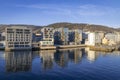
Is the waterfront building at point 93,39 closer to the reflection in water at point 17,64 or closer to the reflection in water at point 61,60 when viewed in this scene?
the reflection in water at point 61,60

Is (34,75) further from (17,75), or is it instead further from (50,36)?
(50,36)

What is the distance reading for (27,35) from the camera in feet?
311

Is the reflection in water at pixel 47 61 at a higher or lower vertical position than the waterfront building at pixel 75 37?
lower

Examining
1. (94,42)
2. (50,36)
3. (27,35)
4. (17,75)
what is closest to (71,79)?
(17,75)

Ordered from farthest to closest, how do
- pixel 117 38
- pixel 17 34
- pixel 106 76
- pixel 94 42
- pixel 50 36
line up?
pixel 117 38 → pixel 94 42 → pixel 50 36 → pixel 17 34 → pixel 106 76

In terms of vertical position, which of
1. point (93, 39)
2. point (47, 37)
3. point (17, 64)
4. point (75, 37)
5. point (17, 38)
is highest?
point (75, 37)

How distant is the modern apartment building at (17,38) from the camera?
89.4 metres

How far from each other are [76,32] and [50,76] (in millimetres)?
100733

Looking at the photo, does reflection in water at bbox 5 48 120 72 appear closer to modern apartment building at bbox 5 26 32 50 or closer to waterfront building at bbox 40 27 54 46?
modern apartment building at bbox 5 26 32 50

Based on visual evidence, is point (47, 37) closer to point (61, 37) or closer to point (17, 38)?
point (61, 37)

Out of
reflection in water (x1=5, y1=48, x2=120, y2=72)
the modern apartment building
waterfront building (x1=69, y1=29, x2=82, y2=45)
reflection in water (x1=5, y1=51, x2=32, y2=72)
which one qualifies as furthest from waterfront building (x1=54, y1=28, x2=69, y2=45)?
reflection in water (x1=5, y1=51, x2=32, y2=72)

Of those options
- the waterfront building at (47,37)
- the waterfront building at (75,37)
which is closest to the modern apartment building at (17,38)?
the waterfront building at (47,37)

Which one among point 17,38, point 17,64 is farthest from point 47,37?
point 17,64

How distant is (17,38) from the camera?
9150cm
